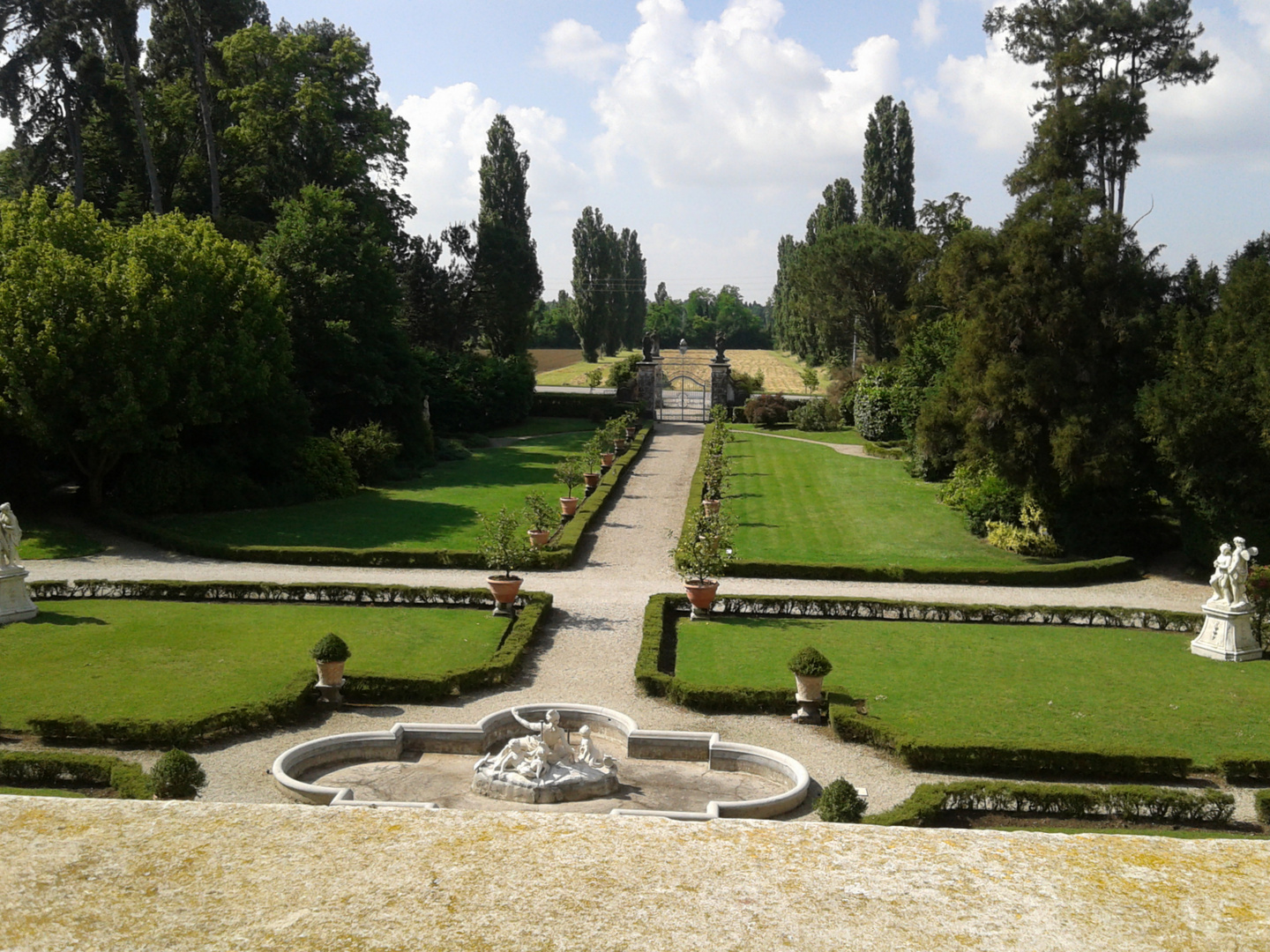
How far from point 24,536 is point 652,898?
2580 centimetres

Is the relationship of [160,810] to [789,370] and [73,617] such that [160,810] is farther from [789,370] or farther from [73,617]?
[789,370]

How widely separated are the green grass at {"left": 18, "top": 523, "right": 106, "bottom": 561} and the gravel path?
48 centimetres

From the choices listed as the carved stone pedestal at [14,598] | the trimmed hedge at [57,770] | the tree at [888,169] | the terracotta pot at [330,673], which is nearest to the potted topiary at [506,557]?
the terracotta pot at [330,673]

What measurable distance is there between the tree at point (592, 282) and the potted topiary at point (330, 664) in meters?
71.8

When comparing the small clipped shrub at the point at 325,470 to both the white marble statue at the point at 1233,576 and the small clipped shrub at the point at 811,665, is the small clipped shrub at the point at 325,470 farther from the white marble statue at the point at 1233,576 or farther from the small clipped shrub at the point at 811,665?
the white marble statue at the point at 1233,576

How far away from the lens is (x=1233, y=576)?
60.3 feet

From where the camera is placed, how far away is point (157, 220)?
30672mm

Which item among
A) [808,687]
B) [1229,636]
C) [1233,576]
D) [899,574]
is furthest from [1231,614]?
[808,687]

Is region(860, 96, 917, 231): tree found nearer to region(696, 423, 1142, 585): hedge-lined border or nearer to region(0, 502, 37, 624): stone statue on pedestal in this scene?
region(696, 423, 1142, 585): hedge-lined border

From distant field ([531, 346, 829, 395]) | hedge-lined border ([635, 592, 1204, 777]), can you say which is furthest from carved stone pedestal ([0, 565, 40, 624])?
distant field ([531, 346, 829, 395])

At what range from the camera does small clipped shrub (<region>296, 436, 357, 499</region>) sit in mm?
32188

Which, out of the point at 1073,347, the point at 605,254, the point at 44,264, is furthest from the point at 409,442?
the point at 605,254

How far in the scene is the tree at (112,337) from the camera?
25688 millimetres

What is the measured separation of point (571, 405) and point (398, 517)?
1171 inches
